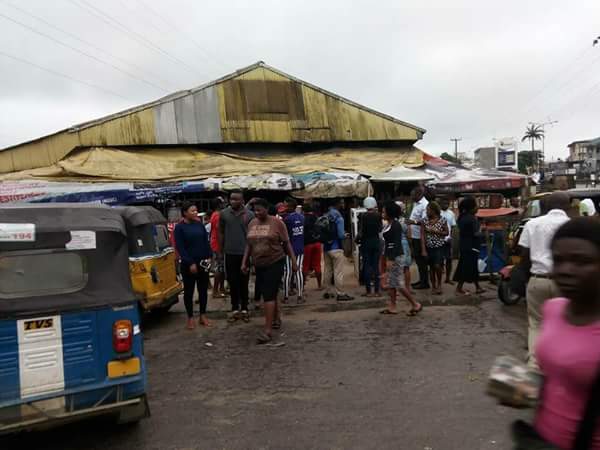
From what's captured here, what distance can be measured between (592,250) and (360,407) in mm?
3107

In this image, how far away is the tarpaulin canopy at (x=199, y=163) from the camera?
17.6m

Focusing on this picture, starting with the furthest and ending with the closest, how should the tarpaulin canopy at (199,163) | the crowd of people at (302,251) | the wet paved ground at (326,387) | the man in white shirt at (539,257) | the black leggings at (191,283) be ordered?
the tarpaulin canopy at (199,163) → the black leggings at (191,283) → the crowd of people at (302,251) → the man in white shirt at (539,257) → the wet paved ground at (326,387)

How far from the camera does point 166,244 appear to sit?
8.52 meters

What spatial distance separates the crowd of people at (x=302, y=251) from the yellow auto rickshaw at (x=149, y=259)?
1.66 feet

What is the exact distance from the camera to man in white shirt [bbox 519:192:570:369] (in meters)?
4.55

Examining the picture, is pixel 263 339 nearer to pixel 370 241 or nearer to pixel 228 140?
pixel 370 241

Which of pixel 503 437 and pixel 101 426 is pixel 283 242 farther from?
pixel 503 437

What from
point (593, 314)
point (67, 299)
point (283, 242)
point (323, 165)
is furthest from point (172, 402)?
point (323, 165)

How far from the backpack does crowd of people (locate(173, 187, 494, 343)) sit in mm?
18

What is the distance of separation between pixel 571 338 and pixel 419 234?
798 centimetres

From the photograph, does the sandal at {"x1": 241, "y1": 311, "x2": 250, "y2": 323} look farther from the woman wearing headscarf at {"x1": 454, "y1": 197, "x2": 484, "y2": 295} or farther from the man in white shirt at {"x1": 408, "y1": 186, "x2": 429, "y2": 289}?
the woman wearing headscarf at {"x1": 454, "y1": 197, "x2": 484, "y2": 295}

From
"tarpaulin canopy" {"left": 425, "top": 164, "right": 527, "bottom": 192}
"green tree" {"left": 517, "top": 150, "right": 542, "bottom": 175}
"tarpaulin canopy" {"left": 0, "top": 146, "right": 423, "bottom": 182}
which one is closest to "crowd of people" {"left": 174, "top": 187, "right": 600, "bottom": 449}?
"tarpaulin canopy" {"left": 425, "top": 164, "right": 527, "bottom": 192}

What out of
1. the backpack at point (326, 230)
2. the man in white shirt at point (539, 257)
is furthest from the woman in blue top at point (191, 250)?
the man in white shirt at point (539, 257)

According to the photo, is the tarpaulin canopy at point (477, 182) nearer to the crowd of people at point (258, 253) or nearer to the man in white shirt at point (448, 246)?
the man in white shirt at point (448, 246)
